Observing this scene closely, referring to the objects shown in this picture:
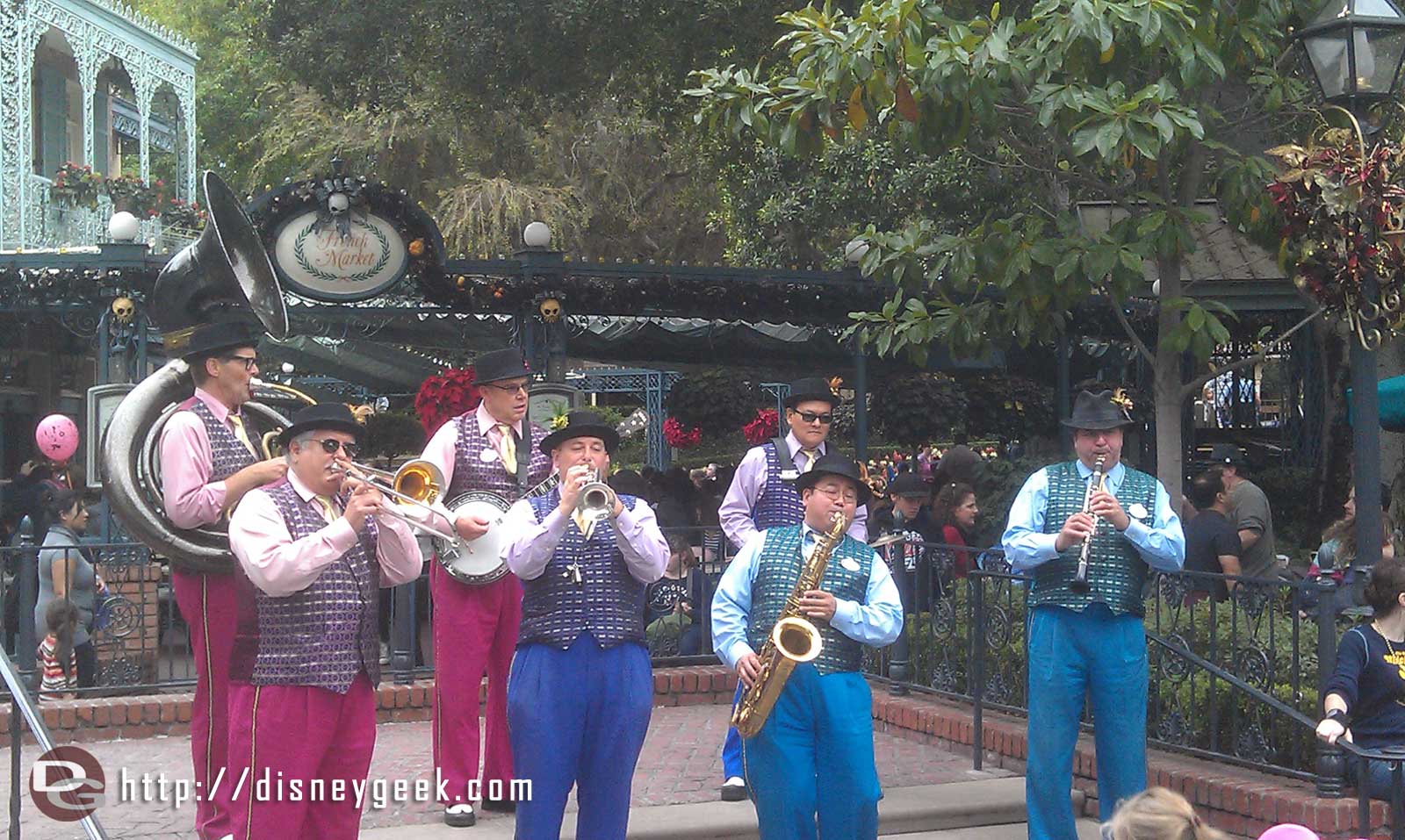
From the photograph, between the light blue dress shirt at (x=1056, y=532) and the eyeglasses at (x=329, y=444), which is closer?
the eyeglasses at (x=329, y=444)

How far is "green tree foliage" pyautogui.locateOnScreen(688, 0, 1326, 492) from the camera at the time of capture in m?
7.46

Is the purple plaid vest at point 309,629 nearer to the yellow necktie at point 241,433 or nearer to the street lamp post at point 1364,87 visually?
the yellow necktie at point 241,433

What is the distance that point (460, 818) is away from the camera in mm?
6719

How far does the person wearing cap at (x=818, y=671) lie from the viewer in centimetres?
524

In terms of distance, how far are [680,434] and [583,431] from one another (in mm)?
10428

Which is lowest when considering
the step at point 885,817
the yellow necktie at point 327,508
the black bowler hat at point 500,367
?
the step at point 885,817

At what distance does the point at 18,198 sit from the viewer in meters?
17.4

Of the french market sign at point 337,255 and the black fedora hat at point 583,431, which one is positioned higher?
the french market sign at point 337,255

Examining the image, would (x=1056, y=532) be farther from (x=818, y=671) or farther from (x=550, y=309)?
(x=550, y=309)

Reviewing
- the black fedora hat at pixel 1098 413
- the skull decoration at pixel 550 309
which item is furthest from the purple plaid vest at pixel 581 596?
the skull decoration at pixel 550 309

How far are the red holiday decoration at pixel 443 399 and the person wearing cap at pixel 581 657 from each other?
4.15 metres

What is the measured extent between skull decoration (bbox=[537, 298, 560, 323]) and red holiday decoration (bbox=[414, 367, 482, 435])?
2.52 metres

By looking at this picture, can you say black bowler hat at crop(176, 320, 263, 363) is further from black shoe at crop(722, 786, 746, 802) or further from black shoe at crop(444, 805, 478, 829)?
black shoe at crop(722, 786, 746, 802)

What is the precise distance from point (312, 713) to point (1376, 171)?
4846mm
